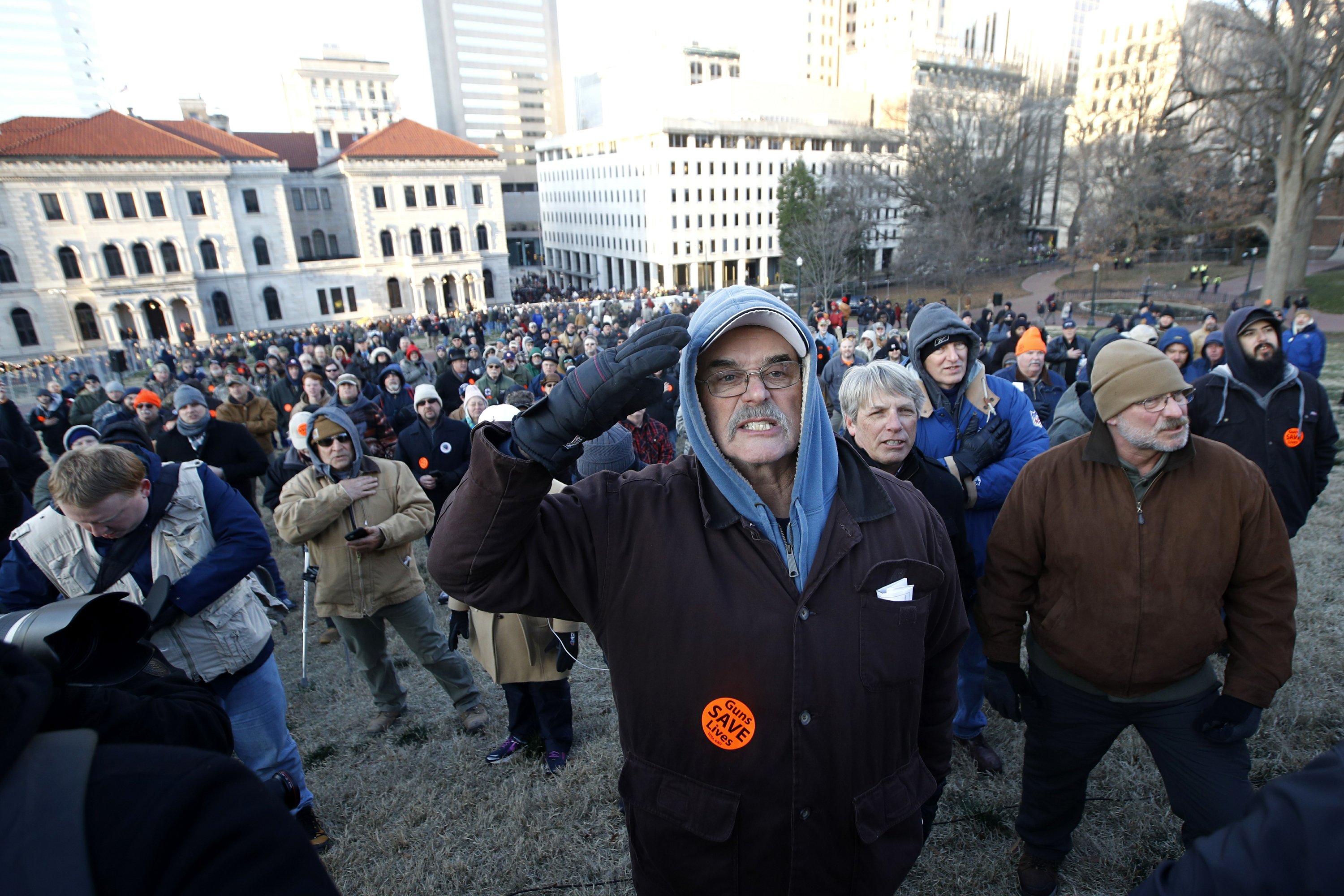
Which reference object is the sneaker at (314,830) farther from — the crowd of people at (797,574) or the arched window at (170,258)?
the arched window at (170,258)

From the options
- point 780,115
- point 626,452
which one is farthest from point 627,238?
point 626,452

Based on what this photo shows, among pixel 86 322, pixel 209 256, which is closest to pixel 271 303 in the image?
pixel 209 256

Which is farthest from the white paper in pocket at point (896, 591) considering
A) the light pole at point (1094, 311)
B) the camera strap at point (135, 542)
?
the light pole at point (1094, 311)

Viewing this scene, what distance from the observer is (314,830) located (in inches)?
137

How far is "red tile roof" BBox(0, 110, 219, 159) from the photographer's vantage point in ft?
123

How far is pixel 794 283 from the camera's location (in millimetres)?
50469

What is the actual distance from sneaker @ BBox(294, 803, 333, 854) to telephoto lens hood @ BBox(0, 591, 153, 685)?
2387mm

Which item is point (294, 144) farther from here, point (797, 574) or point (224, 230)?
point (797, 574)

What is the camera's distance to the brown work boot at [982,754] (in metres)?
3.56

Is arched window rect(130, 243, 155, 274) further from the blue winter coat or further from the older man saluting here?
the older man saluting

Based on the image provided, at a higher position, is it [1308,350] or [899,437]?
[899,437]

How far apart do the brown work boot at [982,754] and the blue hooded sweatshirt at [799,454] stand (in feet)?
7.99

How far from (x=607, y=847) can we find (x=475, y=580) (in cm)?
240

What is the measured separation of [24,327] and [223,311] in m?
10.2
